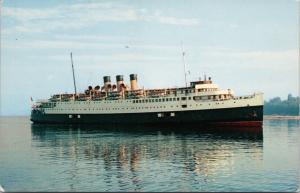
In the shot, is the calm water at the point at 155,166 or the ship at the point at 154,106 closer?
the calm water at the point at 155,166

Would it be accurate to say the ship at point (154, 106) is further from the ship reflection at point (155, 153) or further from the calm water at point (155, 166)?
the calm water at point (155, 166)

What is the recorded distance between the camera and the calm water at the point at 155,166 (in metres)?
20.7

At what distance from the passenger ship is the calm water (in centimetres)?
1366

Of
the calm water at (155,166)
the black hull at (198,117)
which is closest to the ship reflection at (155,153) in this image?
the calm water at (155,166)

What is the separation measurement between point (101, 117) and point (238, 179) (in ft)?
146

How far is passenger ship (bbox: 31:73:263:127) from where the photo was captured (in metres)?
52.3

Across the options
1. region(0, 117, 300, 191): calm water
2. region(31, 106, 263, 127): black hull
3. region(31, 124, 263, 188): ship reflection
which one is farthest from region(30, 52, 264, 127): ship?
region(0, 117, 300, 191): calm water

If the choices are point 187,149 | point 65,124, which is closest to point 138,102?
point 65,124

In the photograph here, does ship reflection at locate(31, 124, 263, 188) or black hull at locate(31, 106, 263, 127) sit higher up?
black hull at locate(31, 106, 263, 127)

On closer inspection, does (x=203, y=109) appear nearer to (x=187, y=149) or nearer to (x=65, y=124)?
(x=187, y=149)

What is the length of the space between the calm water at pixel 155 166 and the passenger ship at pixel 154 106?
538 inches

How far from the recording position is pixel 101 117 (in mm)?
64812

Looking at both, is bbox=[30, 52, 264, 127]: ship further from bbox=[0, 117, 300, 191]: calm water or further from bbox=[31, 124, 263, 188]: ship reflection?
bbox=[0, 117, 300, 191]: calm water

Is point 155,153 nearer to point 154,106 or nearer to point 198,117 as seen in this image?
point 198,117
